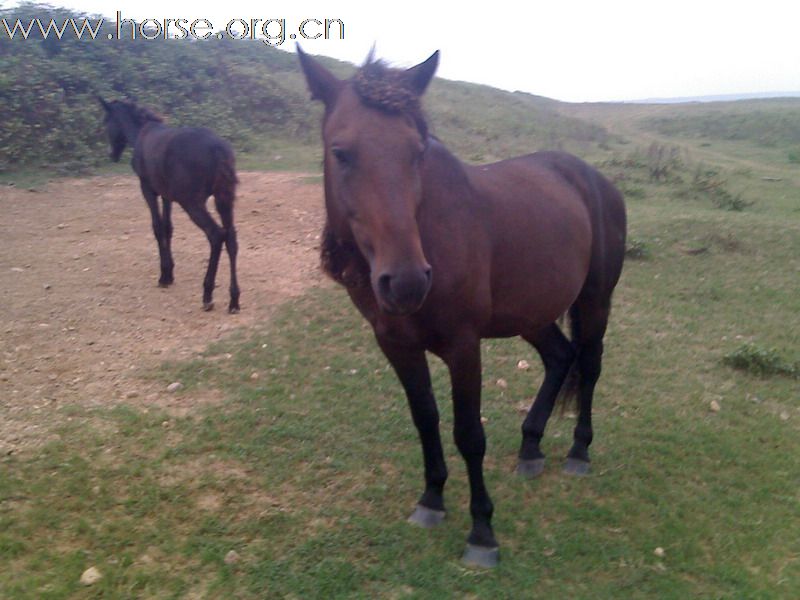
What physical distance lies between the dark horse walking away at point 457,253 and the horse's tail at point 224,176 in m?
3.58

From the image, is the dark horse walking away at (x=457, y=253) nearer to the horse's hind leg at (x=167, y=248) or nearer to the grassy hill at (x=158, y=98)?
the horse's hind leg at (x=167, y=248)

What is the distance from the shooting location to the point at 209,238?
21.4ft

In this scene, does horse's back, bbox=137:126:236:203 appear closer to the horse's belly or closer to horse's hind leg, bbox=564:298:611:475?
horse's hind leg, bbox=564:298:611:475

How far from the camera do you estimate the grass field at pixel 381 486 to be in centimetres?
293

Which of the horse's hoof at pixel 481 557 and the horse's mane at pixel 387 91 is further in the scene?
the horse's hoof at pixel 481 557

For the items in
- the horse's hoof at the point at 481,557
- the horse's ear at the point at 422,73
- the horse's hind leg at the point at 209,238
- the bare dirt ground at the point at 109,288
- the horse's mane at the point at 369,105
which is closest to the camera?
the horse's mane at the point at 369,105

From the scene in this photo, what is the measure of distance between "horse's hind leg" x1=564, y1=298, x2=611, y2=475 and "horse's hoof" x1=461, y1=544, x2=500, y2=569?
1.02 m

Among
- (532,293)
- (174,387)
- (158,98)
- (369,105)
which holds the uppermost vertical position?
(158,98)

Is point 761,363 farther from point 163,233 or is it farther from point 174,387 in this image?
point 163,233

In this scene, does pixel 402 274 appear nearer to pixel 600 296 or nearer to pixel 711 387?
pixel 600 296

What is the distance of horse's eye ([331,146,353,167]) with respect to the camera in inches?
93.4

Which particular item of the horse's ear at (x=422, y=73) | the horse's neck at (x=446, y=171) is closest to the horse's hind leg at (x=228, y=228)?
the horse's neck at (x=446, y=171)

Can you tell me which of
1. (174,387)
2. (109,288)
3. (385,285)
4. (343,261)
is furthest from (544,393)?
(109,288)

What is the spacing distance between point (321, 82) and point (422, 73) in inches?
16.0
